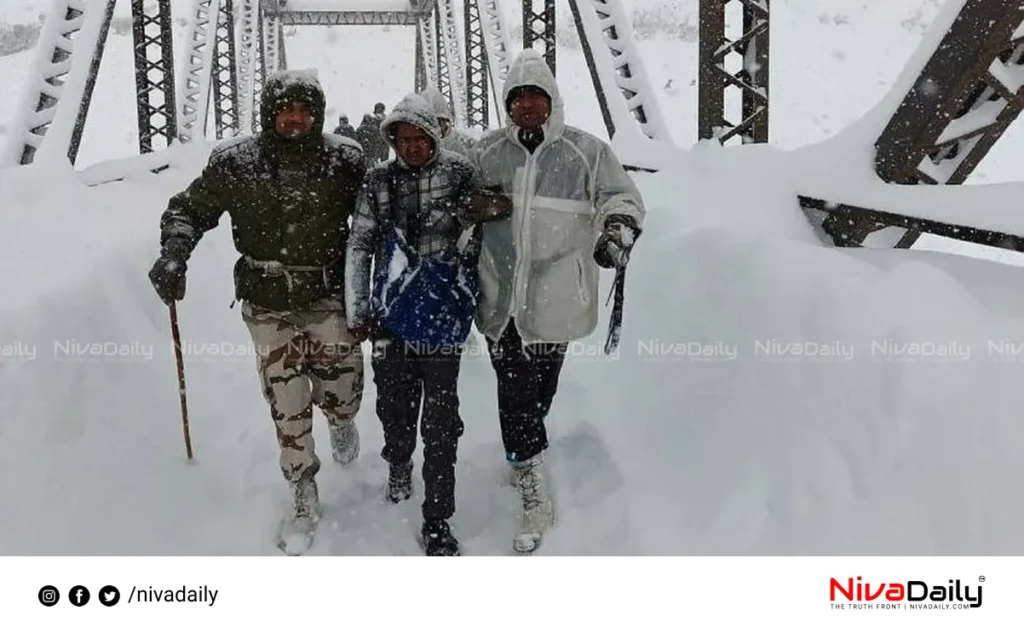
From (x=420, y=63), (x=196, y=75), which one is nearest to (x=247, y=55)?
(x=196, y=75)

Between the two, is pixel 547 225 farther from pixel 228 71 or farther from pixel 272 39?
pixel 272 39

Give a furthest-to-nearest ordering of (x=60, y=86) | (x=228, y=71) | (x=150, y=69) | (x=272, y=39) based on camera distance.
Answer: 1. (x=272, y=39)
2. (x=228, y=71)
3. (x=150, y=69)
4. (x=60, y=86)

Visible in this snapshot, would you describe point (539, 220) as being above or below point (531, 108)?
below

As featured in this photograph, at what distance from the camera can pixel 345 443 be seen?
3.70 metres

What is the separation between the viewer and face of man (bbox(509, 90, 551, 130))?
2697 mm

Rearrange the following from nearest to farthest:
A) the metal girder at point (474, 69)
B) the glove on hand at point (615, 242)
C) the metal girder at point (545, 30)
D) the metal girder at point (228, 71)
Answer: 1. the glove on hand at point (615, 242)
2. the metal girder at point (545, 30)
3. the metal girder at point (474, 69)
4. the metal girder at point (228, 71)

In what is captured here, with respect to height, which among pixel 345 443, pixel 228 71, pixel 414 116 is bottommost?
pixel 228 71

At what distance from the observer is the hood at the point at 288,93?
2.73 meters

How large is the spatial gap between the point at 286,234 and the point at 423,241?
57 cm

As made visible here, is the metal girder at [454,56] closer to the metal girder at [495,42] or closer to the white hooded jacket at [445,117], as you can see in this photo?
the metal girder at [495,42]

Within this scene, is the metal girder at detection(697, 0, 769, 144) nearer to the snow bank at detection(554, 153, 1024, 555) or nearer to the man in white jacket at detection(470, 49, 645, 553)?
the snow bank at detection(554, 153, 1024, 555)
